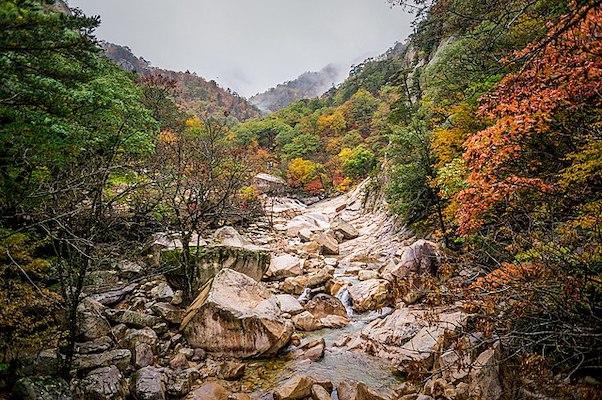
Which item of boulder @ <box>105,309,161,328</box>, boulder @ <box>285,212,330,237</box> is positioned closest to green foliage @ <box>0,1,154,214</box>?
boulder @ <box>105,309,161,328</box>

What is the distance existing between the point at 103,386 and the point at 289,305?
6.58 metres

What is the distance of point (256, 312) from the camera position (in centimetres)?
941

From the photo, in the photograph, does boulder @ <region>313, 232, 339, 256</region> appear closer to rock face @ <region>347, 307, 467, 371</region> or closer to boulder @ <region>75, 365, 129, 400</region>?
rock face @ <region>347, 307, 467, 371</region>

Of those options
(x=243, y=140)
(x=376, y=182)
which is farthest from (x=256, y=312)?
(x=243, y=140)

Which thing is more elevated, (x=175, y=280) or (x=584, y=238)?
(x=175, y=280)

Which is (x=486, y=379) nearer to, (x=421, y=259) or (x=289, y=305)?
(x=421, y=259)

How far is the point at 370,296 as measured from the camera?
12.8m

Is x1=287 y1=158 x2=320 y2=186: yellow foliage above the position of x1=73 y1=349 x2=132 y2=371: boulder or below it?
above

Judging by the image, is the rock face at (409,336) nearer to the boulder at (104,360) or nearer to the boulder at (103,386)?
the boulder at (104,360)

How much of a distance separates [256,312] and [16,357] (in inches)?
193

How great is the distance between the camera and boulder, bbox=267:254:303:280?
16266mm

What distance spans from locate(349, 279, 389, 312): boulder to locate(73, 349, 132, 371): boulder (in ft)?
24.9

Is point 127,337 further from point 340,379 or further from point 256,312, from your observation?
point 340,379

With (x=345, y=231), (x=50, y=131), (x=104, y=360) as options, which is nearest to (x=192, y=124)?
(x=345, y=231)
